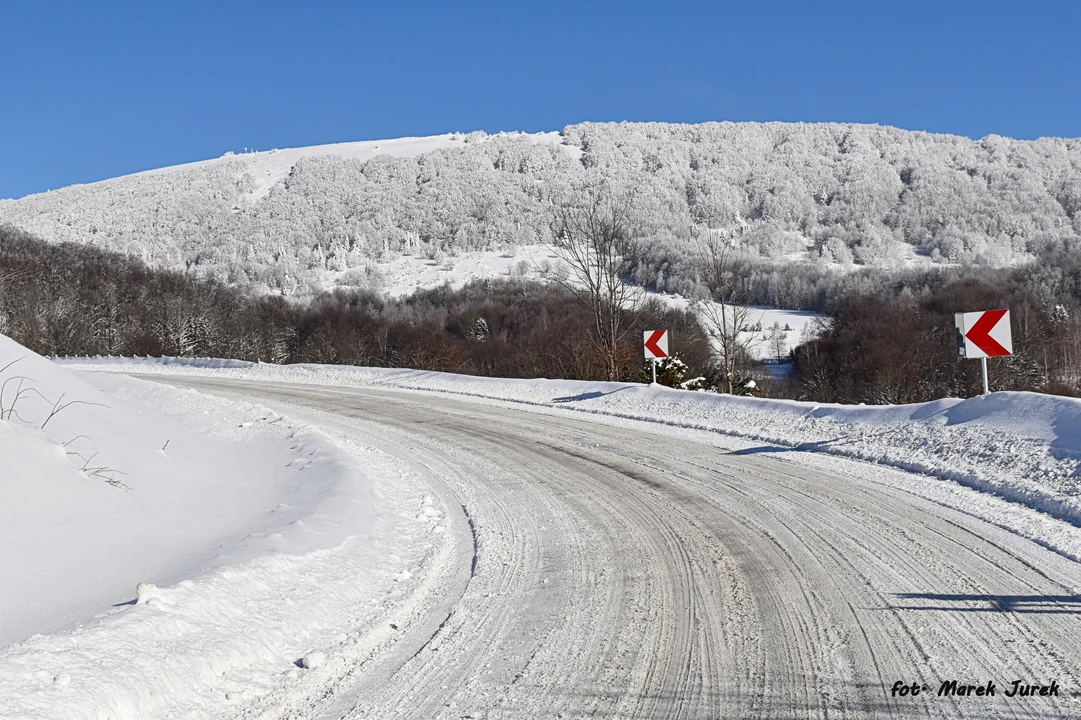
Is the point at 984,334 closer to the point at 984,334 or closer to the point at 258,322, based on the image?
the point at 984,334

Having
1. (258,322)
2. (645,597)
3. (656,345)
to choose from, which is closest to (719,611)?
(645,597)

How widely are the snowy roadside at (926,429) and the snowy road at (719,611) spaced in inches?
36.9

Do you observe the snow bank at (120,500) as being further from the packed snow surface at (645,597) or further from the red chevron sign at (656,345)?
the red chevron sign at (656,345)

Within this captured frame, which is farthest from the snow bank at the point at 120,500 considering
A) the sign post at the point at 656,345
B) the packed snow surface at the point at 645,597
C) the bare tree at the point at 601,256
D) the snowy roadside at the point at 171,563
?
the bare tree at the point at 601,256

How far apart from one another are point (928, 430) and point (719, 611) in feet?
22.1

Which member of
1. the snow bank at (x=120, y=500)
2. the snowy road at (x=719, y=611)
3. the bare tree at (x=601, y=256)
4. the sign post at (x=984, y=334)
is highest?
the bare tree at (x=601, y=256)

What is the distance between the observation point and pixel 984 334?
33.1 ft

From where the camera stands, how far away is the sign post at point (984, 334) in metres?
9.91

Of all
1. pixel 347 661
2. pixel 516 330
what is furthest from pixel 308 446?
pixel 516 330

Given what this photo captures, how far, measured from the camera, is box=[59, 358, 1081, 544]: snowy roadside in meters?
7.46

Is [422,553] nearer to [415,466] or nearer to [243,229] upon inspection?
[415,466]

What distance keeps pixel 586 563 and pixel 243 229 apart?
21117cm

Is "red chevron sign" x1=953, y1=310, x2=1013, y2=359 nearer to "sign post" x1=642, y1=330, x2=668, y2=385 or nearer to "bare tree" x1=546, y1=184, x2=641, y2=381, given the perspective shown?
"sign post" x1=642, y1=330, x2=668, y2=385

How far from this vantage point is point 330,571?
17.9 ft
